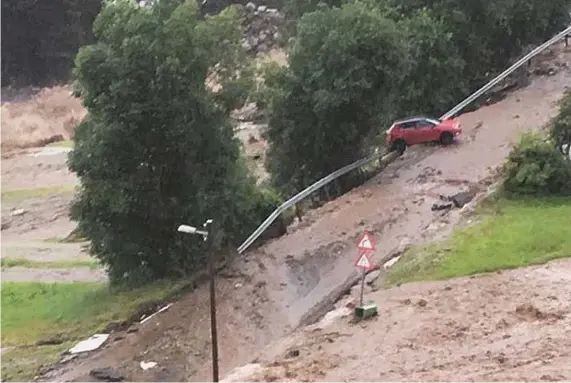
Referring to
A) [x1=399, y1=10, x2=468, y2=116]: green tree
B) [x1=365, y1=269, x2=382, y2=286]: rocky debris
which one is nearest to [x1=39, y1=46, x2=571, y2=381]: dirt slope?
[x1=365, y1=269, x2=382, y2=286]: rocky debris

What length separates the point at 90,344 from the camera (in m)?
27.4

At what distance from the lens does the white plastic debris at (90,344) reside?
89.2ft

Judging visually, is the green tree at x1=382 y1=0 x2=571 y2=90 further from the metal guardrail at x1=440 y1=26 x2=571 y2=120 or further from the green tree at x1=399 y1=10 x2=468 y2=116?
the green tree at x1=399 y1=10 x2=468 y2=116

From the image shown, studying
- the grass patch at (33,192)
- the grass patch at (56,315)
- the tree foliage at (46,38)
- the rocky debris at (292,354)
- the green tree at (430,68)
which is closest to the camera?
the rocky debris at (292,354)

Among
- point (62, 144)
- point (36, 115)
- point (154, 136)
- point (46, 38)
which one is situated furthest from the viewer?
point (46, 38)

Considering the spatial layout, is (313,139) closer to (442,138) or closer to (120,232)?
(442,138)

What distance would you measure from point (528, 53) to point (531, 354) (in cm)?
3178

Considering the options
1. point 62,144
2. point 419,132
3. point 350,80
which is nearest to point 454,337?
point 350,80

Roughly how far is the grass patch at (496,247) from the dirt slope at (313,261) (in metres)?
1.22

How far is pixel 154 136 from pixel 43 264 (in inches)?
484

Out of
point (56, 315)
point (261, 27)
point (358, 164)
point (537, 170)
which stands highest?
point (261, 27)

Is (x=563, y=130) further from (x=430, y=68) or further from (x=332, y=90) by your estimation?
(x=430, y=68)

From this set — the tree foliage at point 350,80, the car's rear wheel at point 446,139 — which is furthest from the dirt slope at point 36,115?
the car's rear wheel at point 446,139

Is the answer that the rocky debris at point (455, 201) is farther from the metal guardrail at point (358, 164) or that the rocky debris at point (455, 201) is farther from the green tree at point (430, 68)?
the green tree at point (430, 68)
